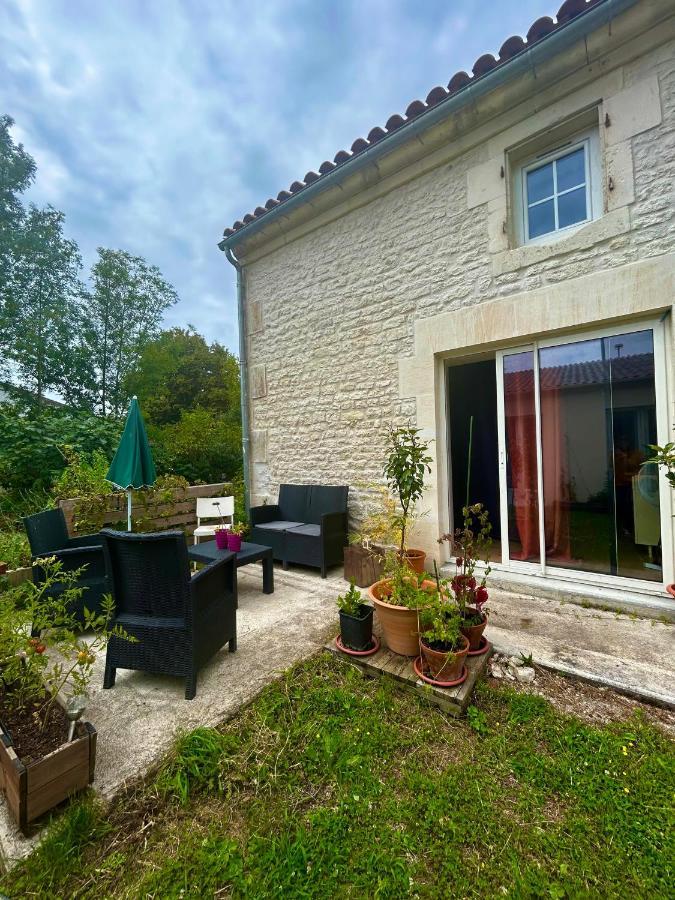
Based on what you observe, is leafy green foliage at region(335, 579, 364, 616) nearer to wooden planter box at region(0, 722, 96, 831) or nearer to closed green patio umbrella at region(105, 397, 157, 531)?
wooden planter box at region(0, 722, 96, 831)

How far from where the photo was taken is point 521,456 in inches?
150

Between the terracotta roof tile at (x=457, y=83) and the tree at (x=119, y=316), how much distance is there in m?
12.7

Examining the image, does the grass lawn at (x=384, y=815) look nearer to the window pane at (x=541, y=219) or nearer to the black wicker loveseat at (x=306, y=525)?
the black wicker loveseat at (x=306, y=525)

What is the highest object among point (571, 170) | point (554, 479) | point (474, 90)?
point (474, 90)

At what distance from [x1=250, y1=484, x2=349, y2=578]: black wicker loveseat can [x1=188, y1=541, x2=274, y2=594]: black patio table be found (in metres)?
0.59

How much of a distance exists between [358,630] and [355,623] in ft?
0.16

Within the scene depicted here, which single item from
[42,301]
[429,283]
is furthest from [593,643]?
[42,301]

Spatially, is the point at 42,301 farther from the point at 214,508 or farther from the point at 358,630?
the point at 358,630

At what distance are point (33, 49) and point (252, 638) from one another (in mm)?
7533

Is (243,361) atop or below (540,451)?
atop

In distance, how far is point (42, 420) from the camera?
6844 mm

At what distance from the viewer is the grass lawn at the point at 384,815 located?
123 cm

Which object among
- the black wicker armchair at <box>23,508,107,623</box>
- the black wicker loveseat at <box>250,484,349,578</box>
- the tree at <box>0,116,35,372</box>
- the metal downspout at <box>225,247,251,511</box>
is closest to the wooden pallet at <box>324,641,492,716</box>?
the black wicker loveseat at <box>250,484,349,578</box>

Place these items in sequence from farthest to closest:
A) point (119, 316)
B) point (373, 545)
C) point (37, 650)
Answer: point (119, 316), point (373, 545), point (37, 650)
